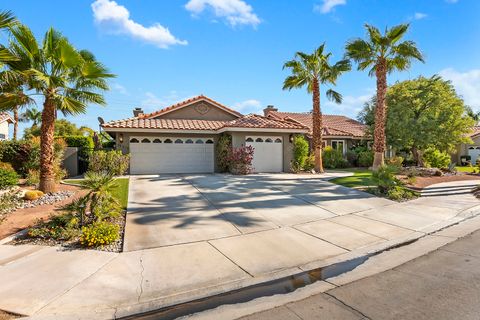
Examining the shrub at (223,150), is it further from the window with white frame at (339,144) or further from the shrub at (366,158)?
the shrub at (366,158)

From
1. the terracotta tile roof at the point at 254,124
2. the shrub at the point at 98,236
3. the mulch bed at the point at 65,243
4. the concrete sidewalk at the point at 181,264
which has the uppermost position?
the terracotta tile roof at the point at 254,124

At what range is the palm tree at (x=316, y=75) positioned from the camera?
18.1m

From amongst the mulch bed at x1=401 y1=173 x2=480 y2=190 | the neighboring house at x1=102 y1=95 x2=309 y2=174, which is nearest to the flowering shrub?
the neighboring house at x1=102 y1=95 x2=309 y2=174

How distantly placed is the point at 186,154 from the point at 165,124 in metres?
2.43

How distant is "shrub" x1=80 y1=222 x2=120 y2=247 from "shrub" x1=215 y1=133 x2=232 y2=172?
39.8 feet

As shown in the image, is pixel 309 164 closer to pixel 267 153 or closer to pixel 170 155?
pixel 267 153

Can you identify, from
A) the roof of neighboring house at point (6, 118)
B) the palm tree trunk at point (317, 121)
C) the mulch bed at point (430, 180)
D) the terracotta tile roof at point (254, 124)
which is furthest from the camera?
the roof of neighboring house at point (6, 118)

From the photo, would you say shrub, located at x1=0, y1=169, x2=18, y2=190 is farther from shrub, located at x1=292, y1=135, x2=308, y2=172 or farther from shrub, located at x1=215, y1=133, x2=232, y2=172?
shrub, located at x1=292, y1=135, x2=308, y2=172

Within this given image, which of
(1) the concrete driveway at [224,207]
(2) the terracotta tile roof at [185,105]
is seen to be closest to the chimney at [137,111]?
(2) the terracotta tile roof at [185,105]

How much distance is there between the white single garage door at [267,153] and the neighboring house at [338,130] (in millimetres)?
5631

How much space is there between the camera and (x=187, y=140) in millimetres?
19094

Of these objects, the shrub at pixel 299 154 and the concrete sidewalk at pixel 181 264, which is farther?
the shrub at pixel 299 154

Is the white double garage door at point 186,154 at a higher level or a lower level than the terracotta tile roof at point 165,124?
lower

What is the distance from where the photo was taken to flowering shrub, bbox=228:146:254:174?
685 inches
